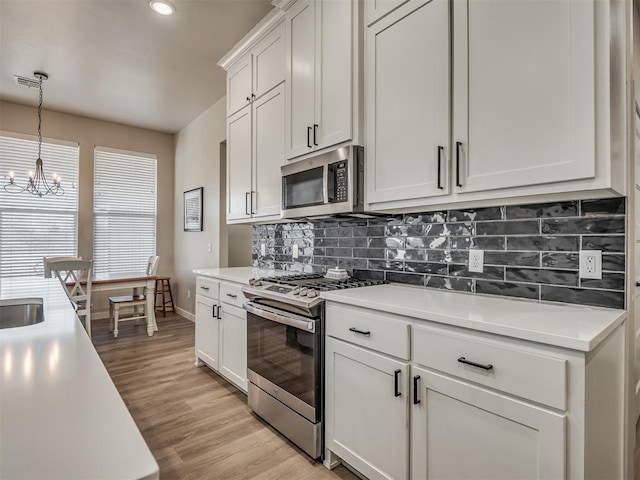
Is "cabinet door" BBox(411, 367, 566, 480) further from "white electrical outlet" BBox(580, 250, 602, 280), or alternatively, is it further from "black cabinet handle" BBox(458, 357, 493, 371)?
"white electrical outlet" BBox(580, 250, 602, 280)

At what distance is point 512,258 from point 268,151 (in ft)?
6.22

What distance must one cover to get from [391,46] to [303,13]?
865mm

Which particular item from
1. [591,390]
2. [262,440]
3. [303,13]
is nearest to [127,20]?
[303,13]

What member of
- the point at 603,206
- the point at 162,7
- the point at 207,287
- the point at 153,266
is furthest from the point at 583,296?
the point at 153,266

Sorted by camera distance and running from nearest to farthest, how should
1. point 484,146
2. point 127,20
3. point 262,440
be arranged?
1. point 484,146
2. point 262,440
3. point 127,20

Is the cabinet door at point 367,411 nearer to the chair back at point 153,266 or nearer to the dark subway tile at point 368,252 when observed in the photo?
the dark subway tile at point 368,252

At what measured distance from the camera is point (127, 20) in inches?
113

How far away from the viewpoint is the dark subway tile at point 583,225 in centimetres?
139

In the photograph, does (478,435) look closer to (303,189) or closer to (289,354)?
(289,354)

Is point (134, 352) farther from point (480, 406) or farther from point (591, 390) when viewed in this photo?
point (591, 390)

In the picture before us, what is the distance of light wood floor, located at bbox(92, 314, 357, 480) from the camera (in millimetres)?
1856

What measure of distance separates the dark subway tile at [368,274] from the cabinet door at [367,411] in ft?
2.17

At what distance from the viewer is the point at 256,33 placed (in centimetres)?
282

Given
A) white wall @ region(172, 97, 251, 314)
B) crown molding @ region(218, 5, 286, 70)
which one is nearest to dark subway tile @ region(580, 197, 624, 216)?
crown molding @ region(218, 5, 286, 70)
